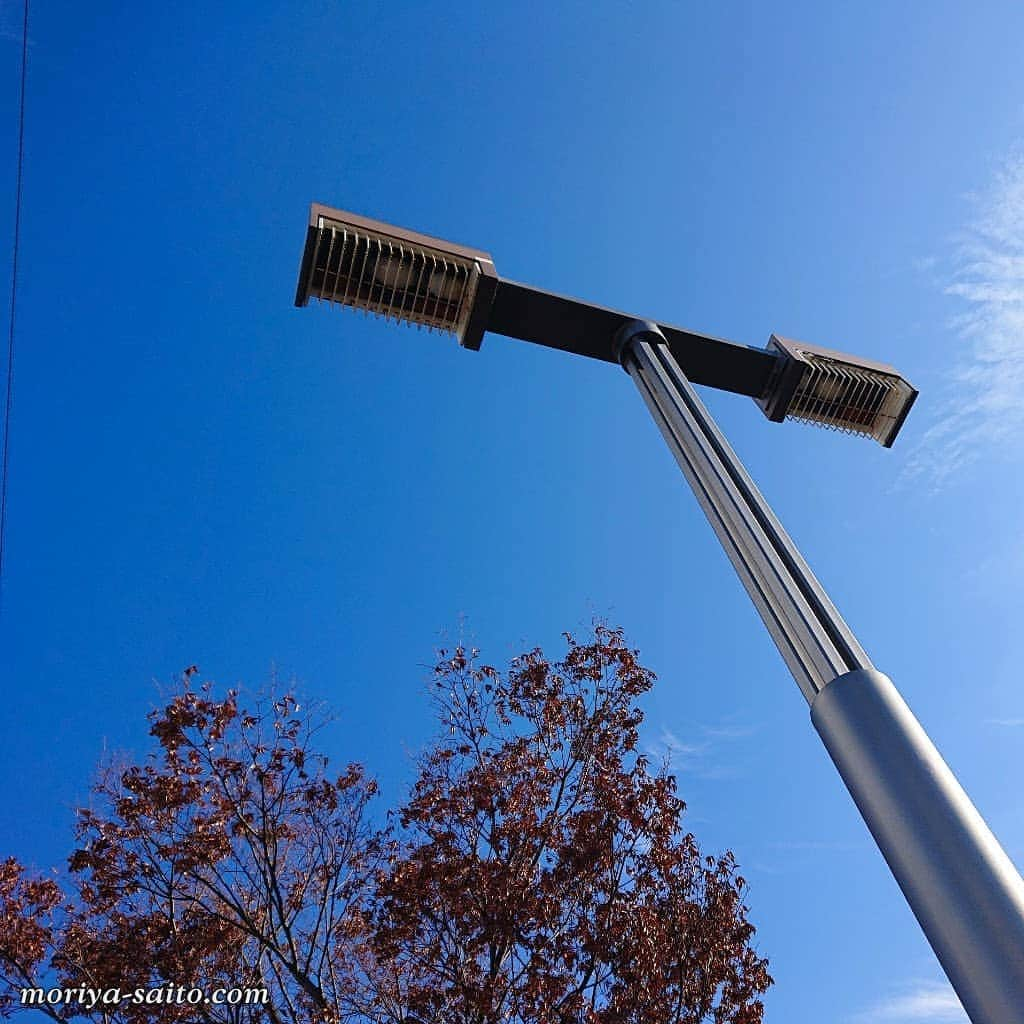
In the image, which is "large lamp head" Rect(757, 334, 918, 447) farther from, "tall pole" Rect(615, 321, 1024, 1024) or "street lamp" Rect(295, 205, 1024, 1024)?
"tall pole" Rect(615, 321, 1024, 1024)

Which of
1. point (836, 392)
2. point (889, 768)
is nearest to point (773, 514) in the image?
point (889, 768)

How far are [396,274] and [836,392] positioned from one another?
1.56m

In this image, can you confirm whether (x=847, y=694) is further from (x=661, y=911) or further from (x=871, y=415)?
(x=661, y=911)

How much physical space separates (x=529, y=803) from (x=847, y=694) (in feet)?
20.8

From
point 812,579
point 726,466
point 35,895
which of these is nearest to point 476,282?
point 726,466

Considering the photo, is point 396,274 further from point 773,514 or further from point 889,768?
→ point 889,768

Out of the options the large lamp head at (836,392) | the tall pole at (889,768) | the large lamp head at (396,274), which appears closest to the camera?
the tall pole at (889,768)

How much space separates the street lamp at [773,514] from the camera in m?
0.99

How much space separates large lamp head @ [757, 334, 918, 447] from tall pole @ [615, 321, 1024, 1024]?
1061 millimetres

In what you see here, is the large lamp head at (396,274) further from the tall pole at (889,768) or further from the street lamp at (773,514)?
the tall pole at (889,768)

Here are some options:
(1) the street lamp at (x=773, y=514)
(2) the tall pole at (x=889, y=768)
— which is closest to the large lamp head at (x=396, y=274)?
(1) the street lamp at (x=773, y=514)

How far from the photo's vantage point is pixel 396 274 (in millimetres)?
2467

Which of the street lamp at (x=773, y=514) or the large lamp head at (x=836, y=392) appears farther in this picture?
the large lamp head at (x=836, y=392)

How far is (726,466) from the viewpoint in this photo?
1797 millimetres
